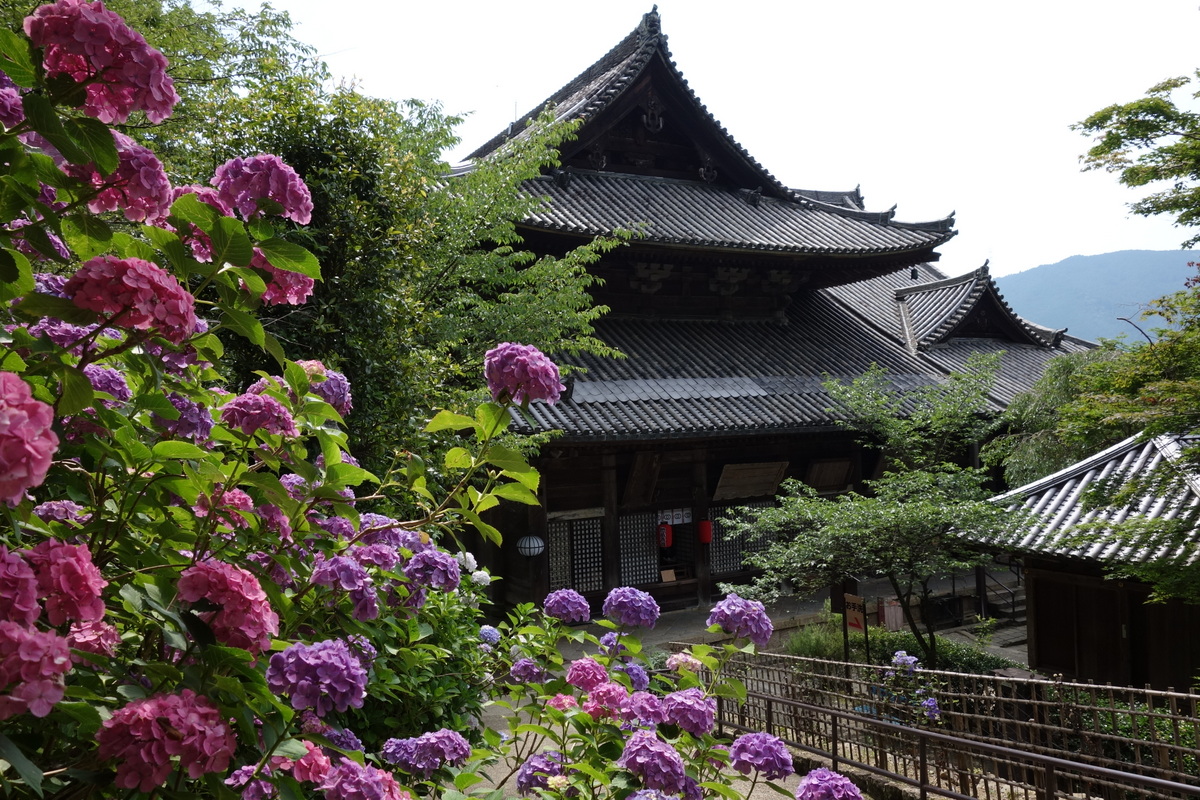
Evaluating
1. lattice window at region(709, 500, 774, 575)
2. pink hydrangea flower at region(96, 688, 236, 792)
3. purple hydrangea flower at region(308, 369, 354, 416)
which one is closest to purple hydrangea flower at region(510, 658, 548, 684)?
purple hydrangea flower at region(308, 369, 354, 416)

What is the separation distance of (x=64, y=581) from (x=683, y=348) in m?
13.7

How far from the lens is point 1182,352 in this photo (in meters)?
6.97

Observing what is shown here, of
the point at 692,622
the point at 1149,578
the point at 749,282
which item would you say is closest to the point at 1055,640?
the point at 1149,578

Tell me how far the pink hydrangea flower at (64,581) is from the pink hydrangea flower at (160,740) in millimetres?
204

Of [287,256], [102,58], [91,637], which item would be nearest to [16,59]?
[102,58]

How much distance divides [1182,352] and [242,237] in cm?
793

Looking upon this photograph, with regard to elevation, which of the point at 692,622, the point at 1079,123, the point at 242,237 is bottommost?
the point at 692,622

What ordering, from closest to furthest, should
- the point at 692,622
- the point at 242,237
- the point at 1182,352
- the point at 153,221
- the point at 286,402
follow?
the point at 242,237, the point at 153,221, the point at 286,402, the point at 1182,352, the point at 692,622

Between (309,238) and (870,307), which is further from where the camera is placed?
(870,307)

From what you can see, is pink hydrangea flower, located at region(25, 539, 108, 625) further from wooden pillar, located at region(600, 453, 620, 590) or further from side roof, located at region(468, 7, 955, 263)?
wooden pillar, located at region(600, 453, 620, 590)

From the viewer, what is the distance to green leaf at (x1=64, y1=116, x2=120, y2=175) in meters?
1.47

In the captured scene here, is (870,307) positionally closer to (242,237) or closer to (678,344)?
(678,344)

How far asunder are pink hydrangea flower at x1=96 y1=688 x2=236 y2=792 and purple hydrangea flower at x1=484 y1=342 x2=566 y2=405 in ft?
3.44

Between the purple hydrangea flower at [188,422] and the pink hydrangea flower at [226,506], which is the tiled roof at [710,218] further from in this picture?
the pink hydrangea flower at [226,506]
